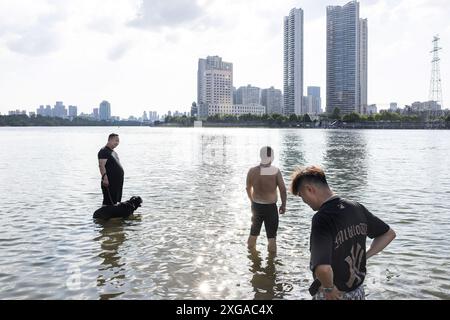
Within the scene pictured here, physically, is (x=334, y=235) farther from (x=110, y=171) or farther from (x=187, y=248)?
(x=110, y=171)

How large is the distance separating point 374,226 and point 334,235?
0.67m

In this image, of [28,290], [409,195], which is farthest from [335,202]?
[409,195]

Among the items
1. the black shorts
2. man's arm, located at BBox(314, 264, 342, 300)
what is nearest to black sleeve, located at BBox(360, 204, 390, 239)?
man's arm, located at BBox(314, 264, 342, 300)

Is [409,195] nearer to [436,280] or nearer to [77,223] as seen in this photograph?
[436,280]

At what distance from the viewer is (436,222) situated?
14.5 metres

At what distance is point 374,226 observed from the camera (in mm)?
4645

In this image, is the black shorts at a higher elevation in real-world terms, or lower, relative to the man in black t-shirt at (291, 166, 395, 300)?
lower

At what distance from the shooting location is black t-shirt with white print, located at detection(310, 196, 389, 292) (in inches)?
163

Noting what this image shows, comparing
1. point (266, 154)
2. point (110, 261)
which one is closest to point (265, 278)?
point (266, 154)

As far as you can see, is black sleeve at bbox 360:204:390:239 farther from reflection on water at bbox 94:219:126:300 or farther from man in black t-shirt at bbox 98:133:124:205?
man in black t-shirt at bbox 98:133:124:205

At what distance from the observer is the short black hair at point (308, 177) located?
438 cm

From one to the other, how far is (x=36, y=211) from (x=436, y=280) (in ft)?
43.8

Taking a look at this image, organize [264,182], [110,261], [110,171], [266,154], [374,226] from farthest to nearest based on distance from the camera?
[110,171] < [110,261] < [264,182] < [266,154] < [374,226]

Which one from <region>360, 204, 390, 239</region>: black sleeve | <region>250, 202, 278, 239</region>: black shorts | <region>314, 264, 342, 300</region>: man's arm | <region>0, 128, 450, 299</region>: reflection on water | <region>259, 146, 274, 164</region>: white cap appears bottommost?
<region>0, 128, 450, 299</region>: reflection on water
